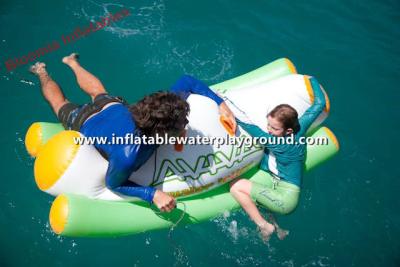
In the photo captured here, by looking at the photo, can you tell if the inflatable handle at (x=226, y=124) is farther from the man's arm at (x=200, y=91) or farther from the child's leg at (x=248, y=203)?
the child's leg at (x=248, y=203)

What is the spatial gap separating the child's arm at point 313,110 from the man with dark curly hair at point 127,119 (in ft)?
2.42

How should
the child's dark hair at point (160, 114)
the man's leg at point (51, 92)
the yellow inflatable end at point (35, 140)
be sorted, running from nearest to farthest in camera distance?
the child's dark hair at point (160, 114) → the yellow inflatable end at point (35, 140) → the man's leg at point (51, 92)

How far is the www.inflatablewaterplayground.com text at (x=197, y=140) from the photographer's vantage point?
2.42 m

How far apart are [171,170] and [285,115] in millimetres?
1082

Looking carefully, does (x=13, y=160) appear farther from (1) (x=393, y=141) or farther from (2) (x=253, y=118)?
(1) (x=393, y=141)

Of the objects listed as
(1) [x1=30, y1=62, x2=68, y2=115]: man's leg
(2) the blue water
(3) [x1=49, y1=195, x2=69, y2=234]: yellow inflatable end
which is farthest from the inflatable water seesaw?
(2) the blue water

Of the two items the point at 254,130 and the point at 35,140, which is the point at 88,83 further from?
the point at 254,130

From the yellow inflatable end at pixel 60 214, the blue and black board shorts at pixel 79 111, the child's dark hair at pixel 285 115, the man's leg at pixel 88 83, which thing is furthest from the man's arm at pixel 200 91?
the yellow inflatable end at pixel 60 214

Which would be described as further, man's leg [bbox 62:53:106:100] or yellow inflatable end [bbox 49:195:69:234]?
man's leg [bbox 62:53:106:100]

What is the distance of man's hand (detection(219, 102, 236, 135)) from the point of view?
302 cm

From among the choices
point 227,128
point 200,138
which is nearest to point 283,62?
point 227,128

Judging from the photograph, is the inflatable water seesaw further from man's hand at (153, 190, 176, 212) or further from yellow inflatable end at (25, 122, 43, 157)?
man's hand at (153, 190, 176, 212)

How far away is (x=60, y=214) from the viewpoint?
104 inches

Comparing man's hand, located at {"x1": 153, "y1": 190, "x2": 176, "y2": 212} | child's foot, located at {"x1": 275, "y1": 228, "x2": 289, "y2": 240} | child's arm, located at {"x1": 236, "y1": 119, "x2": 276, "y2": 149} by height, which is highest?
child's arm, located at {"x1": 236, "y1": 119, "x2": 276, "y2": 149}
